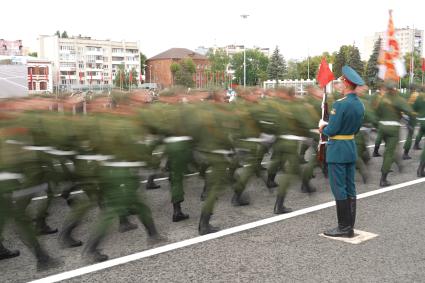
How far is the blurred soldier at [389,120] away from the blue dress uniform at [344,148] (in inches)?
123

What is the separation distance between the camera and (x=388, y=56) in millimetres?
11117

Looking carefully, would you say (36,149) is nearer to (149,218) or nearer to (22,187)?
(22,187)

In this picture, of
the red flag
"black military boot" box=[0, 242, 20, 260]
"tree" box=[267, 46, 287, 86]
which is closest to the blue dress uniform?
the red flag

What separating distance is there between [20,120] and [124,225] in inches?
85.7

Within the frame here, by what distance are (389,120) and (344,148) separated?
338 centimetres

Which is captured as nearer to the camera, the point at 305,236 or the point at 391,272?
the point at 391,272

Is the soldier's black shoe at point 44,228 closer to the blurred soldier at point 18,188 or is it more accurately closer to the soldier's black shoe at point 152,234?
the blurred soldier at point 18,188

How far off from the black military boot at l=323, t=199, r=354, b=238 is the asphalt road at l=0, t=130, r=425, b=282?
161 millimetres

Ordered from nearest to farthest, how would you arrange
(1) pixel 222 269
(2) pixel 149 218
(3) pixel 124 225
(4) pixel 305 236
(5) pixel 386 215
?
(1) pixel 222 269, (2) pixel 149 218, (4) pixel 305 236, (3) pixel 124 225, (5) pixel 386 215

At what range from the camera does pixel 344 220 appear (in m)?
5.48

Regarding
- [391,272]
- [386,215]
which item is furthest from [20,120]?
[386,215]

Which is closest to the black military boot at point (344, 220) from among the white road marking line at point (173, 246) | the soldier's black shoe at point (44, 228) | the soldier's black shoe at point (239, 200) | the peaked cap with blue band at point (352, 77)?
the white road marking line at point (173, 246)

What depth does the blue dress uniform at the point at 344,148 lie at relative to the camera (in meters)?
5.25

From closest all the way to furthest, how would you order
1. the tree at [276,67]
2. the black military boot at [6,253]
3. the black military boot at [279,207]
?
the black military boot at [6,253] → the black military boot at [279,207] → the tree at [276,67]
